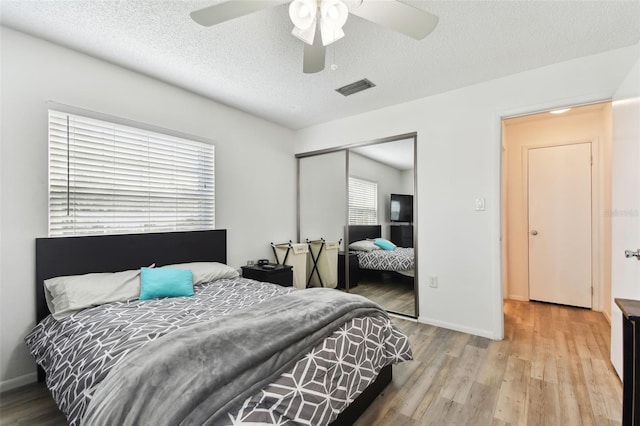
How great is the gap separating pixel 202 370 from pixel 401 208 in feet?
9.06

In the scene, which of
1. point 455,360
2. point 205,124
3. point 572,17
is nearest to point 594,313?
point 455,360

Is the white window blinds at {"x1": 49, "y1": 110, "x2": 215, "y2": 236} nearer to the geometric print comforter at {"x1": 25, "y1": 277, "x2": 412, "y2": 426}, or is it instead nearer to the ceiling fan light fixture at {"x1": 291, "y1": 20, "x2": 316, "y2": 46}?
the geometric print comforter at {"x1": 25, "y1": 277, "x2": 412, "y2": 426}

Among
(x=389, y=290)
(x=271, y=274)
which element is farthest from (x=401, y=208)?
(x=271, y=274)

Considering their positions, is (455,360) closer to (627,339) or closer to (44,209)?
(627,339)

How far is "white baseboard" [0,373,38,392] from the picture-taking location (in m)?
1.95

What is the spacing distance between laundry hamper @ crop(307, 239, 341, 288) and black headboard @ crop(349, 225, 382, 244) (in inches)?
10.1

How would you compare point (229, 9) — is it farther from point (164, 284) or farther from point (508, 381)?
point (508, 381)

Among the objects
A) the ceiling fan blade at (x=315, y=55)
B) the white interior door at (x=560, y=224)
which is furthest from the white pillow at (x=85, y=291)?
the white interior door at (x=560, y=224)

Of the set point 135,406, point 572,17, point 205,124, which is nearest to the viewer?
point 135,406

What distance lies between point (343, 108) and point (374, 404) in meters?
3.00

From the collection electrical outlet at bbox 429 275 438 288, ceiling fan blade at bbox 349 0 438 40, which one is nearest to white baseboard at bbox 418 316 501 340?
electrical outlet at bbox 429 275 438 288

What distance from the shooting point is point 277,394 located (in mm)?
1175

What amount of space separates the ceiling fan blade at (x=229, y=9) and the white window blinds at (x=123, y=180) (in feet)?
5.23

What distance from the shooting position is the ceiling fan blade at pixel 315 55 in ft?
5.70
